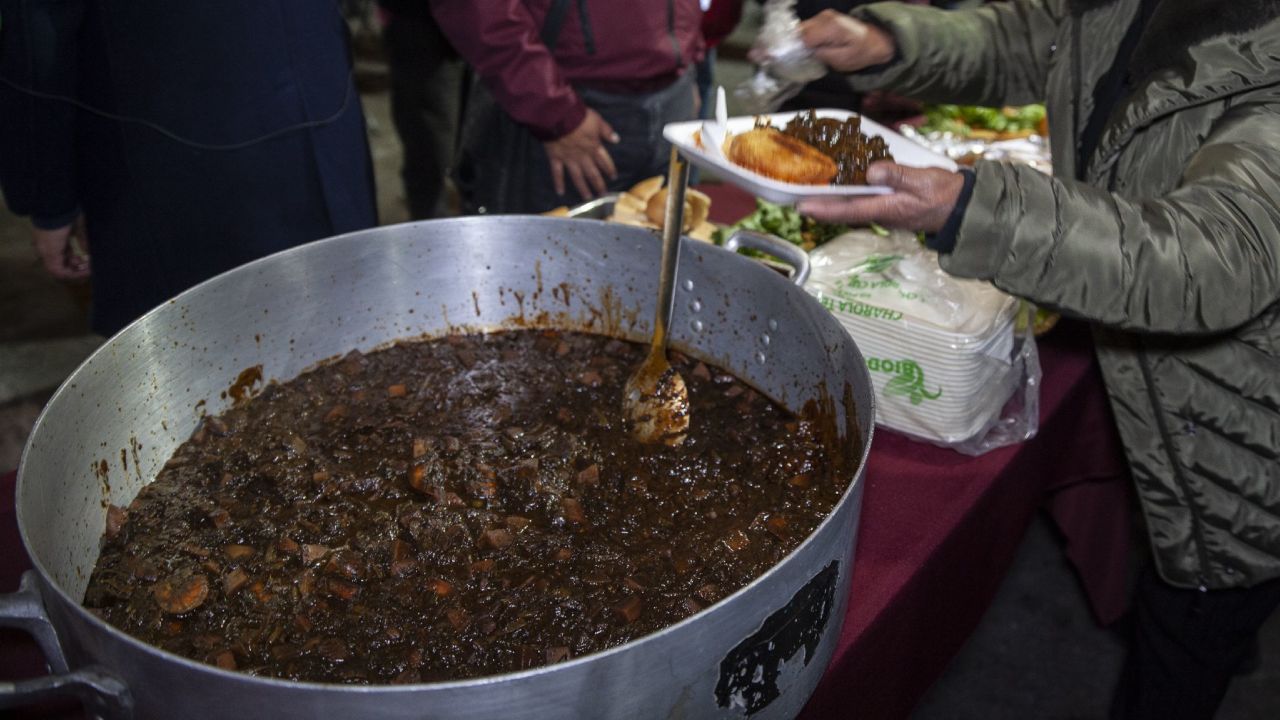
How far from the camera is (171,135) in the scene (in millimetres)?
2025

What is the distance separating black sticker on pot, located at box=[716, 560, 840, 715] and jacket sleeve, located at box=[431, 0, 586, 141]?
5.98ft

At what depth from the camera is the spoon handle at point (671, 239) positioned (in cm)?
157

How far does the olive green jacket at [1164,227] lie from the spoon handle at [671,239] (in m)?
0.46

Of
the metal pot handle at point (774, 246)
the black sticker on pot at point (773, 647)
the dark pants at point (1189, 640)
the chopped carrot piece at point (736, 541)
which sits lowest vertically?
the dark pants at point (1189, 640)

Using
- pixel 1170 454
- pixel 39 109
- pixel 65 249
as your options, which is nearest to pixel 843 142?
pixel 1170 454

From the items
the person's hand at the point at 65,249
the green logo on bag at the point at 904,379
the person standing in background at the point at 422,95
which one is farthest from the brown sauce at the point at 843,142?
the person standing in background at the point at 422,95

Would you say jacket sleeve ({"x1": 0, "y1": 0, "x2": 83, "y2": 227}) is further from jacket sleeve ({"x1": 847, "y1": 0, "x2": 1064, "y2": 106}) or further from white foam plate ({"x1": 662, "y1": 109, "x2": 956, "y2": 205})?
jacket sleeve ({"x1": 847, "y1": 0, "x2": 1064, "y2": 106})

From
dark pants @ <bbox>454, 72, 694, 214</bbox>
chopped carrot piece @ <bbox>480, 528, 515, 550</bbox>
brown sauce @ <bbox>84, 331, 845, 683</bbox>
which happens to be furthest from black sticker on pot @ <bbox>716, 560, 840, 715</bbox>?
dark pants @ <bbox>454, 72, 694, 214</bbox>

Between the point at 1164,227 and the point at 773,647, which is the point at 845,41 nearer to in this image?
the point at 1164,227

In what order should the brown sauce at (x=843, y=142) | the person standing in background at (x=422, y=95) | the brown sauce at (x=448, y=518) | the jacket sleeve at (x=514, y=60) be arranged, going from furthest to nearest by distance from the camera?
the person standing in background at (x=422, y=95) < the jacket sleeve at (x=514, y=60) < the brown sauce at (x=843, y=142) < the brown sauce at (x=448, y=518)

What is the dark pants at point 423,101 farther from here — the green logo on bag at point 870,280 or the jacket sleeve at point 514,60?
the green logo on bag at point 870,280

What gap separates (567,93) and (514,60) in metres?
0.17

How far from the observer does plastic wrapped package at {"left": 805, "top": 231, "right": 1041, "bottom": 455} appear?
162cm

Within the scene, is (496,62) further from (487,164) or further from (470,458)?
(470,458)
